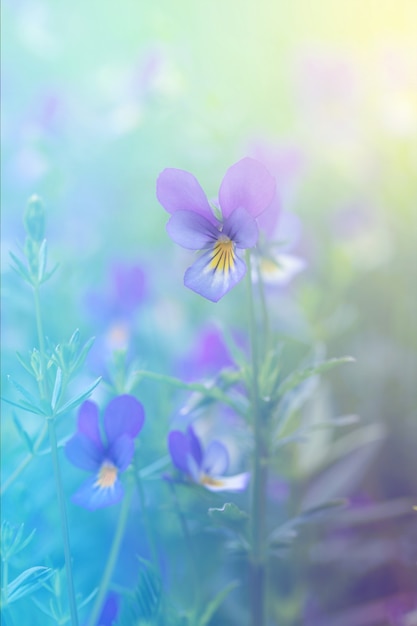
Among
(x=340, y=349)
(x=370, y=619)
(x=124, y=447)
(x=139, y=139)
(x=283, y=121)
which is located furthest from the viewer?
(x=283, y=121)

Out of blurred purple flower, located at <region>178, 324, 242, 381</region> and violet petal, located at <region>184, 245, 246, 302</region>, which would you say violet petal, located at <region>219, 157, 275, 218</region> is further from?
blurred purple flower, located at <region>178, 324, 242, 381</region>

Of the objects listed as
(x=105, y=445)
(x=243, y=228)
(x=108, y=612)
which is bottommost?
(x=108, y=612)

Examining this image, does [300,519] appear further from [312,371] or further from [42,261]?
[42,261]

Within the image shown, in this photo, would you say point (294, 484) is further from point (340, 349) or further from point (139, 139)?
point (139, 139)

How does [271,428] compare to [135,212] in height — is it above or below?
below

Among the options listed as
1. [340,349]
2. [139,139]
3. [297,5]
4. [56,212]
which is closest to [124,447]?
[340,349]

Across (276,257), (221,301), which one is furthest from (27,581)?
(221,301)
